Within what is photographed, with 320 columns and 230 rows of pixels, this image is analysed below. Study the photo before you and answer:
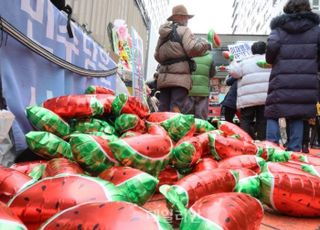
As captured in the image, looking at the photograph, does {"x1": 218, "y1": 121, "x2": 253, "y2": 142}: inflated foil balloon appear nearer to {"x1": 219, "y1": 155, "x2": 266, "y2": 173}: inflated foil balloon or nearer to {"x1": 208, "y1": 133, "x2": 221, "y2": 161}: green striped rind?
{"x1": 208, "y1": 133, "x2": 221, "y2": 161}: green striped rind

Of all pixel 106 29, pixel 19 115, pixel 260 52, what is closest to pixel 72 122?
pixel 19 115

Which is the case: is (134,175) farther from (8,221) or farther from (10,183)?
(8,221)

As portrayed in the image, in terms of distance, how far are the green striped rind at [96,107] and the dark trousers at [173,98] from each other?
139 cm

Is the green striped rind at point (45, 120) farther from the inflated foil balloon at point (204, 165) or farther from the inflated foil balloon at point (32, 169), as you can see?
the inflated foil balloon at point (204, 165)

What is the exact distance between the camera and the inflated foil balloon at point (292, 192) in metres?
1.06

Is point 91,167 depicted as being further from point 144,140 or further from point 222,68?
point 222,68

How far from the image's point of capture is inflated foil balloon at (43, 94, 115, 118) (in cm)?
152

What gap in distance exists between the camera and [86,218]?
0.56 m

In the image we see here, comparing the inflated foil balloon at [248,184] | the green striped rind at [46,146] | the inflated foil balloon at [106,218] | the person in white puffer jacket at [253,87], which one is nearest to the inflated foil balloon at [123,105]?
the green striped rind at [46,146]

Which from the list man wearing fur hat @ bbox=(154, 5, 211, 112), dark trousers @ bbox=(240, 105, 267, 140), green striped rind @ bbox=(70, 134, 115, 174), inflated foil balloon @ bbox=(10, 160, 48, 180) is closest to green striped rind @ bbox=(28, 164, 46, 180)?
inflated foil balloon @ bbox=(10, 160, 48, 180)

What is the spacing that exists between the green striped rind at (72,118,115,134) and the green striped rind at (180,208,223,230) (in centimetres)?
88

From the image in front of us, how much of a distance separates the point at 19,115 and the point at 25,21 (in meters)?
0.38

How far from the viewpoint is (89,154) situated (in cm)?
110

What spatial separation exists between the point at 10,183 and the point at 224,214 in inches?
18.2
